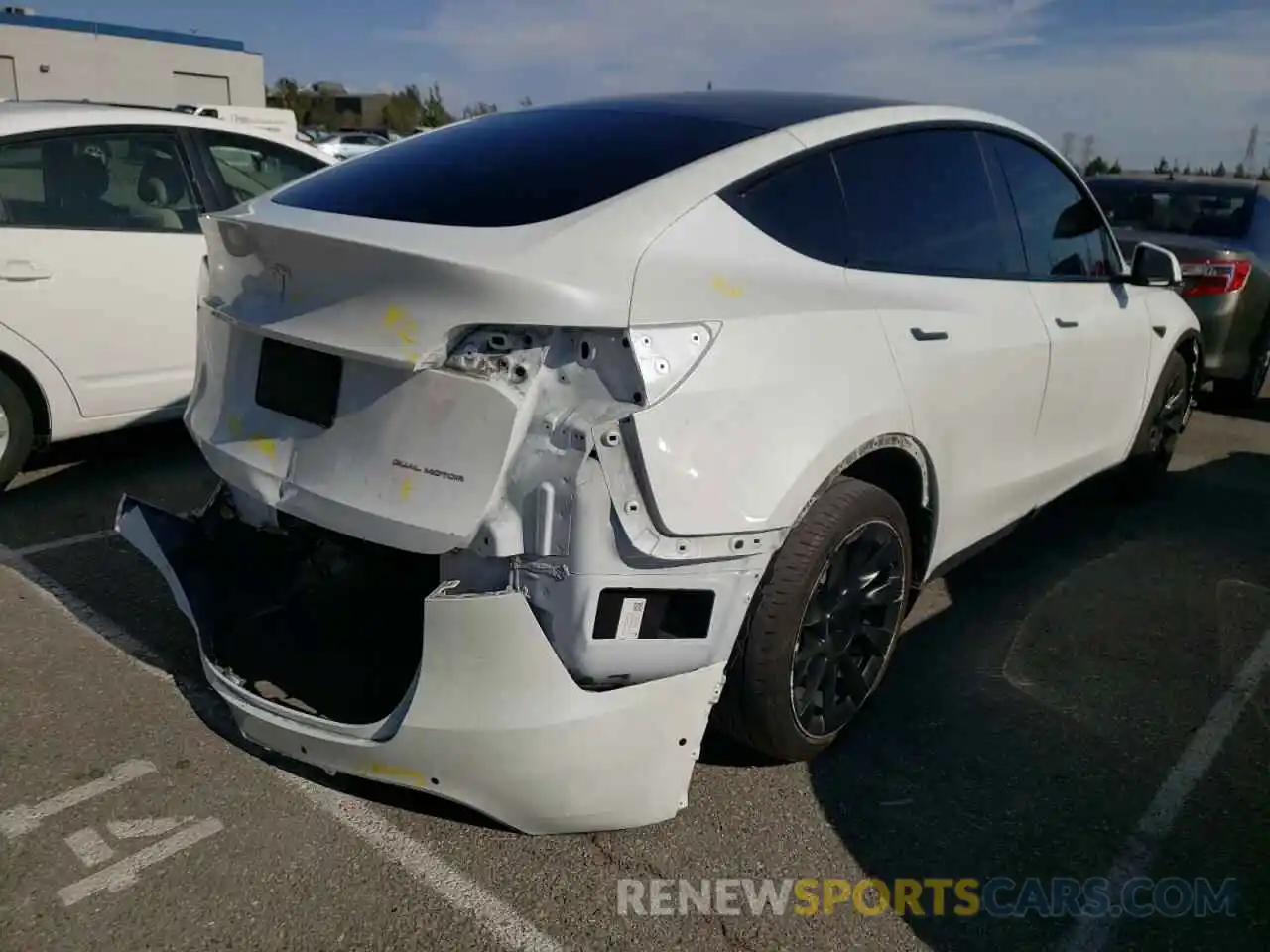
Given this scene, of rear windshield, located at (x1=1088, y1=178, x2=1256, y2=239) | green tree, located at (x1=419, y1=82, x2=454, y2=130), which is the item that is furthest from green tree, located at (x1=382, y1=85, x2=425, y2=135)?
rear windshield, located at (x1=1088, y1=178, x2=1256, y2=239)

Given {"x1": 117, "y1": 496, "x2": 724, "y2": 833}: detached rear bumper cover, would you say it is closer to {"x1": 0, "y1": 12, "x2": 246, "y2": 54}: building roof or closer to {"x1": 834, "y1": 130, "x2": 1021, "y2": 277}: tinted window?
{"x1": 834, "y1": 130, "x2": 1021, "y2": 277}: tinted window

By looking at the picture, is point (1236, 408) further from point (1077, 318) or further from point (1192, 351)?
point (1077, 318)

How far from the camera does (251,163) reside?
5723 millimetres

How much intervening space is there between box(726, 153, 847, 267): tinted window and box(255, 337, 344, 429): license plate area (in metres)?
1.06

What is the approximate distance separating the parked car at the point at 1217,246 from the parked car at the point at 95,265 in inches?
222

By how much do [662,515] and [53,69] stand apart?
45.4m

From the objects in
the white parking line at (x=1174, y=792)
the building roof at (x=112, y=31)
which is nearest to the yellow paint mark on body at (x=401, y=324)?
the white parking line at (x=1174, y=792)

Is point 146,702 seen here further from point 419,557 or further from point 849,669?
point 849,669

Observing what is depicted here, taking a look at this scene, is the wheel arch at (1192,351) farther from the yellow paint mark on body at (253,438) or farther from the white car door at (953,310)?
the yellow paint mark on body at (253,438)

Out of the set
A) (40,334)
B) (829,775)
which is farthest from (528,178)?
(40,334)

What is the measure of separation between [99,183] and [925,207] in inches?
149

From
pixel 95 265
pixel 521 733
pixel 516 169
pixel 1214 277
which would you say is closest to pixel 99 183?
pixel 95 265

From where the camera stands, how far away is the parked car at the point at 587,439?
7.44 feet

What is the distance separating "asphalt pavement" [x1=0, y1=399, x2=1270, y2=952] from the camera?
236cm
